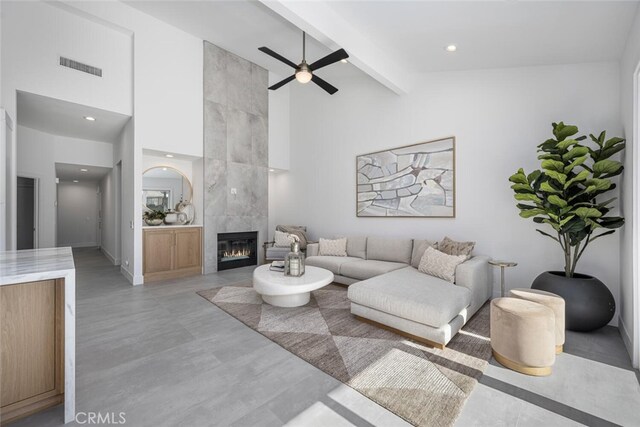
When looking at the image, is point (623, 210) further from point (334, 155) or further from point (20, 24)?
point (20, 24)

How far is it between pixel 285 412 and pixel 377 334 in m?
1.33

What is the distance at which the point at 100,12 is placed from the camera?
4184mm

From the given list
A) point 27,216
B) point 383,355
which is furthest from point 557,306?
point 27,216

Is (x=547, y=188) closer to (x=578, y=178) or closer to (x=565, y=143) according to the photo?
(x=578, y=178)

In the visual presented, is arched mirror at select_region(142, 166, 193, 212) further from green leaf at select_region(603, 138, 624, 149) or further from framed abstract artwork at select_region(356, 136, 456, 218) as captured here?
green leaf at select_region(603, 138, 624, 149)

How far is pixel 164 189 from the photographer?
573 cm

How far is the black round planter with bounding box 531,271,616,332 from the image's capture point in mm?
2688

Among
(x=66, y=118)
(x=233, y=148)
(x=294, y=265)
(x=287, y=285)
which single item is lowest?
(x=287, y=285)

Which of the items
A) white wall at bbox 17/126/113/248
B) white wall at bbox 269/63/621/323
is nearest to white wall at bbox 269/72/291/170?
white wall at bbox 269/63/621/323

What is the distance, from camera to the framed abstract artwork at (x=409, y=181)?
4.31 meters

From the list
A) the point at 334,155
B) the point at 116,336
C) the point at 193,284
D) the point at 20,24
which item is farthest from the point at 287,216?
the point at 20,24

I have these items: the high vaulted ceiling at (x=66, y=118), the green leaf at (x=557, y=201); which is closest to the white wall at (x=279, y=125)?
the high vaulted ceiling at (x=66, y=118)
